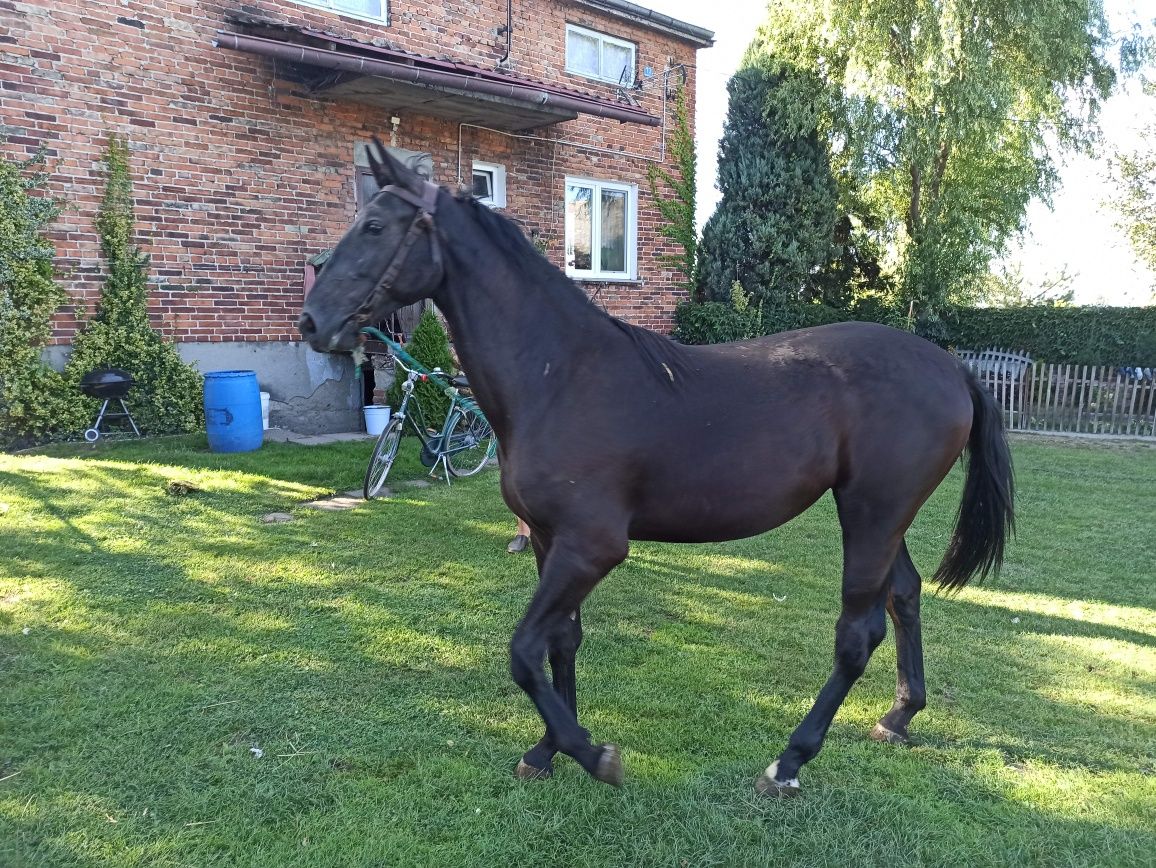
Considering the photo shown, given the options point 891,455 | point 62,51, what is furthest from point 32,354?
point 891,455

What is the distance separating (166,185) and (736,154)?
9982 mm

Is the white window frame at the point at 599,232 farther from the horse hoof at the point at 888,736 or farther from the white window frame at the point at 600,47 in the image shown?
the horse hoof at the point at 888,736

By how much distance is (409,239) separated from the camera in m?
2.42

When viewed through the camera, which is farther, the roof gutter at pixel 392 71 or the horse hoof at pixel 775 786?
the roof gutter at pixel 392 71

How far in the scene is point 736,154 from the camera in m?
13.9

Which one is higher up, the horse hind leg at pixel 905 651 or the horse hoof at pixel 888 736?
the horse hind leg at pixel 905 651

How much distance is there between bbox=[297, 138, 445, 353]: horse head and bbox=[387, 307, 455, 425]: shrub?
20.9ft

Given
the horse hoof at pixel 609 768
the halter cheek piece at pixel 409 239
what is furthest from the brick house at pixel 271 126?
the horse hoof at pixel 609 768

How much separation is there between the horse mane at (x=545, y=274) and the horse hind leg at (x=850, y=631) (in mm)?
830

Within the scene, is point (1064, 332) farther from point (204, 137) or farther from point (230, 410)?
point (204, 137)

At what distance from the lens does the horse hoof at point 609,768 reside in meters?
2.43

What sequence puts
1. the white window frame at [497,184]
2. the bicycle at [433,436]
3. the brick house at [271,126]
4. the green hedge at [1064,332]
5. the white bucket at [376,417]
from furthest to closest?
the green hedge at [1064,332]
the white window frame at [497,184]
the white bucket at [376,417]
the brick house at [271,126]
the bicycle at [433,436]

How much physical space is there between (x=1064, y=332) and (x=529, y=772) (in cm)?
1443

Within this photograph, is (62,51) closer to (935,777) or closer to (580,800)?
(580,800)
